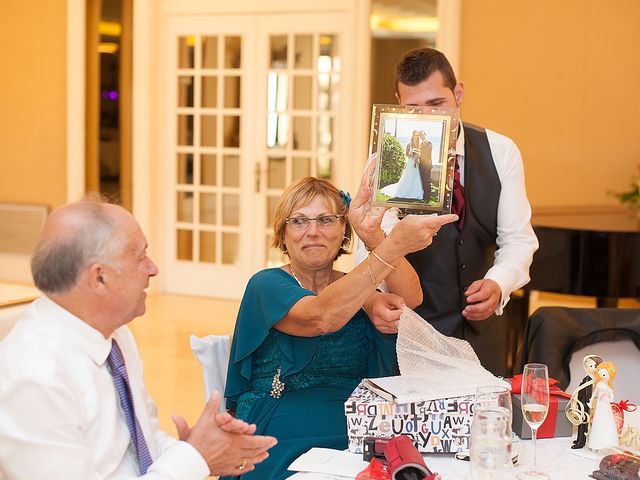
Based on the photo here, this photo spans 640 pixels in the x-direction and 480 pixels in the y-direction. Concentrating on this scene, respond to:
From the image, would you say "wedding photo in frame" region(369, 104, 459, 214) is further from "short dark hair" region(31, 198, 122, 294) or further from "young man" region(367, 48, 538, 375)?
"short dark hair" region(31, 198, 122, 294)

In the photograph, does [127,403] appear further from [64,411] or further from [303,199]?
[303,199]

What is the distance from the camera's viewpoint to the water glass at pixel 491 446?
70.3 inches

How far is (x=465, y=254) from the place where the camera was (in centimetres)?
311

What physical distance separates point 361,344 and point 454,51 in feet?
16.9

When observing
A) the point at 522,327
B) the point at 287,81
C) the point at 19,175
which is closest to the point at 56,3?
the point at 19,175

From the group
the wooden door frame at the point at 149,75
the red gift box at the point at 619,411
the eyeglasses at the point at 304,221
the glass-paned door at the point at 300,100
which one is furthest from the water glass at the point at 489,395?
the glass-paned door at the point at 300,100

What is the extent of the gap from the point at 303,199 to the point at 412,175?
0.36 metres

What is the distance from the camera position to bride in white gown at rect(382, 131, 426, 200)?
2.54 m

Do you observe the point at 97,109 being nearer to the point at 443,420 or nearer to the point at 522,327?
the point at 522,327

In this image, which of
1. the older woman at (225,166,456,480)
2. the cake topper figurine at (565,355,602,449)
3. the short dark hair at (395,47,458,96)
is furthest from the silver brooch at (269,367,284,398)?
the short dark hair at (395,47,458,96)

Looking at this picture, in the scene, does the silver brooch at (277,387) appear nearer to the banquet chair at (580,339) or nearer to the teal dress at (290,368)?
the teal dress at (290,368)

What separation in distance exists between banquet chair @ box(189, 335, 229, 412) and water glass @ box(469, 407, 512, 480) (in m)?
1.18

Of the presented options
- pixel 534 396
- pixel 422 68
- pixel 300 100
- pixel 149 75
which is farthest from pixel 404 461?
pixel 149 75

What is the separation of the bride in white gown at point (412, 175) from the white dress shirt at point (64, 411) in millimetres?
947
